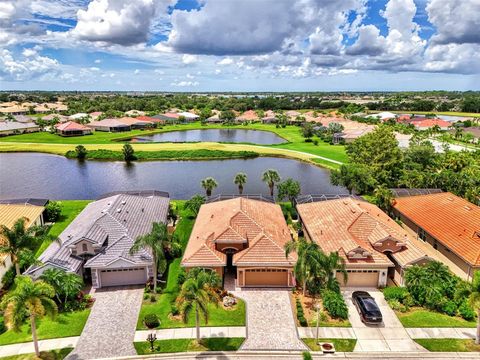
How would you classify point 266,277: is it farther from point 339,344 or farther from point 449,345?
point 449,345

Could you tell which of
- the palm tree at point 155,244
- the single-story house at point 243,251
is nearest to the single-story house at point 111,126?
the single-story house at point 243,251

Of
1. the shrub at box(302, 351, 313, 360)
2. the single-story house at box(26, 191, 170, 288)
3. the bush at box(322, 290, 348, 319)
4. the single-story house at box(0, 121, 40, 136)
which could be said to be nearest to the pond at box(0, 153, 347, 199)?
the single-story house at box(26, 191, 170, 288)

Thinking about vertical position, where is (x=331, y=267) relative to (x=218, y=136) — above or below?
above

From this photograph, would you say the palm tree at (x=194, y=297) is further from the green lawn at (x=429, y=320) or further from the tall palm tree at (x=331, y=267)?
the green lawn at (x=429, y=320)

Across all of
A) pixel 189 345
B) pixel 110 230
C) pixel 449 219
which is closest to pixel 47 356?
pixel 189 345

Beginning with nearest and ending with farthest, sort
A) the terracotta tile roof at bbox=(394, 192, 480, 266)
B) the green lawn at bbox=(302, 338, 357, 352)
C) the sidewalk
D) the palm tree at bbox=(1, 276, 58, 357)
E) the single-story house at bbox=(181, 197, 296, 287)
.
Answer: the palm tree at bbox=(1, 276, 58, 357) < the sidewalk < the green lawn at bbox=(302, 338, 357, 352) < the single-story house at bbox=(181, 197, 296, 287) < the terracotta tile roof at bbox=(394, 192, 480, 266)

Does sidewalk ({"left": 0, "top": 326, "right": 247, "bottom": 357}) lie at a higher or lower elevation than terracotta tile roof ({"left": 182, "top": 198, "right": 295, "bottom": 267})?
lower

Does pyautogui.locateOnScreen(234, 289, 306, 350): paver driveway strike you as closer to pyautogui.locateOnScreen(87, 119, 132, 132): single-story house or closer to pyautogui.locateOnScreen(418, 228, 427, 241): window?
pyautogui.locateOnScreen(418, 228, 427, 241): window

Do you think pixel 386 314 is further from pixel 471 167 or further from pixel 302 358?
pixel 471 167

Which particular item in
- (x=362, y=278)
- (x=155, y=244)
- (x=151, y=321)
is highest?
(x=155, y=244)
